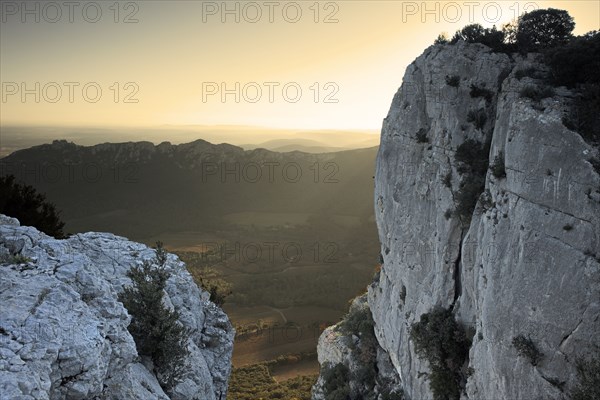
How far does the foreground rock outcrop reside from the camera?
615 inches

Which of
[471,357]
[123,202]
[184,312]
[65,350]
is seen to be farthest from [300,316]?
[123,202]

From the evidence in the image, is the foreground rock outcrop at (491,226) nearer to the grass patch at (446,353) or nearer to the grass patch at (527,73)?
the grass patch at (527,73)

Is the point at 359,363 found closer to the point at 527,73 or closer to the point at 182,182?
the point at 527,73

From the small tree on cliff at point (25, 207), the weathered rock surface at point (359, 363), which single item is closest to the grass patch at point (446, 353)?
the weathered rock surface at point (359, 363)

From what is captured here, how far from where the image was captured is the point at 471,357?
2017cm

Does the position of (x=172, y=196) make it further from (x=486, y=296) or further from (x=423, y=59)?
(x=486, y=296)

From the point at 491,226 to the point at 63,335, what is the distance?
1869 cm

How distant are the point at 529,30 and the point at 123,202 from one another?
116 m

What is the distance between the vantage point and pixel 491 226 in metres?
19.1

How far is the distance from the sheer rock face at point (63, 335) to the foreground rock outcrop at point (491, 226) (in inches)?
544

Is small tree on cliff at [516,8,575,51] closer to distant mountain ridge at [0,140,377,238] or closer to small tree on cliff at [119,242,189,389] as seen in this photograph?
small tree on cliff at [119,242,189,389]

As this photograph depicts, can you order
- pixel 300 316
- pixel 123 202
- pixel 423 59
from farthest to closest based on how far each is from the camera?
pixel 123 202
pixel 300 316
pixel 423 59

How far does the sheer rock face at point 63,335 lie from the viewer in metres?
6.71

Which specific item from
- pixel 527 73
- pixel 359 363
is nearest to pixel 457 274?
pixel 527 73
